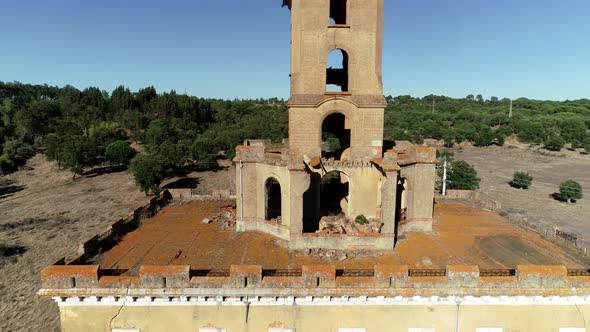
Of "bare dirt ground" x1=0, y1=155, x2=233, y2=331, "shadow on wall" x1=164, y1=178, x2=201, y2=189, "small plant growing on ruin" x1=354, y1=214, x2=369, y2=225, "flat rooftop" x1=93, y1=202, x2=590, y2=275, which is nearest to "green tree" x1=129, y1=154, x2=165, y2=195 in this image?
"bare dirt ground" x1=0, y1=155, x2=233, y2=331

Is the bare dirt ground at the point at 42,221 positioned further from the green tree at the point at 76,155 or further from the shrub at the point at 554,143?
the shrub at the point at 554,143

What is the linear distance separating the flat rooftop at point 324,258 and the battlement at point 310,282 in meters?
1.95

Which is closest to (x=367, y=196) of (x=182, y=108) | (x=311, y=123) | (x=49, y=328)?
(x=311, y=123)

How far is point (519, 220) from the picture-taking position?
72.7 ft

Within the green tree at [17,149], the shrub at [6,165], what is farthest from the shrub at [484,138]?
the green tree at [17,149]

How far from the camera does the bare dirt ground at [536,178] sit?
48366 mm

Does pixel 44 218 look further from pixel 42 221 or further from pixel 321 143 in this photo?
pixel 321 143

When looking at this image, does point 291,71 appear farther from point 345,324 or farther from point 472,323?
point 472,323

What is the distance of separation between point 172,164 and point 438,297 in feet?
204

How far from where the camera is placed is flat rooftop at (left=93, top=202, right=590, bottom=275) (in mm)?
16344

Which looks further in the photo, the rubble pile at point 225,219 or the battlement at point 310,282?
the rubble pile at point 225,219

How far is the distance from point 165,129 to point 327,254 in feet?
242

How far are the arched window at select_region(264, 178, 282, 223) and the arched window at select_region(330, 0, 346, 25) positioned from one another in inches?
444

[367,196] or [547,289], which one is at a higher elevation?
[367,196]
